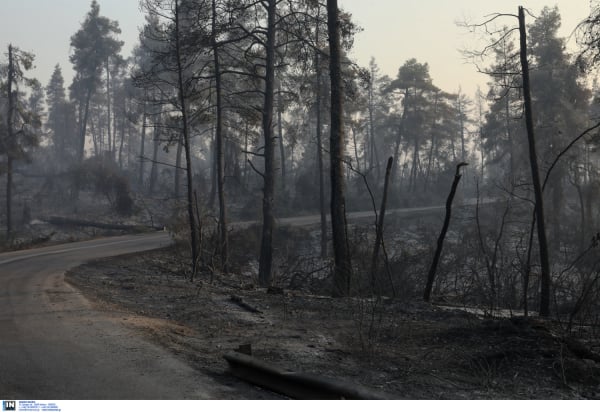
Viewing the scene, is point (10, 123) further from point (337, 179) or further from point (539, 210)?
point (539, 210)

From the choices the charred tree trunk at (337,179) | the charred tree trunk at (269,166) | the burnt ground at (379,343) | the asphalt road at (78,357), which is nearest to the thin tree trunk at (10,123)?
the charred tree trunk at (269,166)

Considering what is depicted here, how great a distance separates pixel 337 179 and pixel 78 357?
27.9 ft

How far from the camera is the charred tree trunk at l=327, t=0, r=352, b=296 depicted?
13.3 m

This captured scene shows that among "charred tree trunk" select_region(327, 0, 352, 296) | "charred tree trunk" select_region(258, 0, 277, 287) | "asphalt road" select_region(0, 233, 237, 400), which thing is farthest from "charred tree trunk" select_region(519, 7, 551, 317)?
"charred tree trunk" select_region(258, 0, 277, 287)

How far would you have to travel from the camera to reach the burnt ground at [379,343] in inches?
235

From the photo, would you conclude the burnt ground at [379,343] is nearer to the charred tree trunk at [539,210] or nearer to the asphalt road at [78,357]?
the asphalt road at [78,357]

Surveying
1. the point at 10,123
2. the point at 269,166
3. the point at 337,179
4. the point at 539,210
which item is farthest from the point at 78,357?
the point at 10,123

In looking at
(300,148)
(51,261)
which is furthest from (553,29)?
(300,148)

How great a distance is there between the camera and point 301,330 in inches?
344

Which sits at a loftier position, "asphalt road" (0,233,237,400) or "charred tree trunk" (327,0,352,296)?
"charred tree trunk" (327,0,352,296)

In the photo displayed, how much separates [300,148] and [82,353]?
7984cm

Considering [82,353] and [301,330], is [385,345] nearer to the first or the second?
[301,330]

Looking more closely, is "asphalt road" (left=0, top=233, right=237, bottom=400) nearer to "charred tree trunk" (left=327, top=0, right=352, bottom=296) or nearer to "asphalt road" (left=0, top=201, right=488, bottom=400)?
"asphalt road" (left=0, top=201, right=488, bottom=400)

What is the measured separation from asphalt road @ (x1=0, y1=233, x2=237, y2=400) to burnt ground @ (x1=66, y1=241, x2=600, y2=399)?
37 cm
